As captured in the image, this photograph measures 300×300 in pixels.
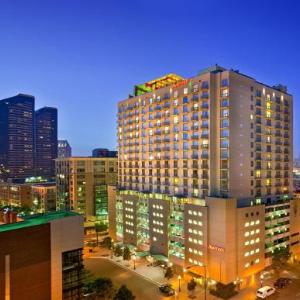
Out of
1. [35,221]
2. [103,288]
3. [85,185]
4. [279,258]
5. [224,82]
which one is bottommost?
[279,258]

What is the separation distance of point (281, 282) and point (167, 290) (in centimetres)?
2832

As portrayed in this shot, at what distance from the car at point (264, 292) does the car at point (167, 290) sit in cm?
1896

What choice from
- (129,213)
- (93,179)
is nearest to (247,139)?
(129,213)

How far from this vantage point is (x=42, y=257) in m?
42.4

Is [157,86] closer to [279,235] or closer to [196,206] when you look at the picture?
[196,206]

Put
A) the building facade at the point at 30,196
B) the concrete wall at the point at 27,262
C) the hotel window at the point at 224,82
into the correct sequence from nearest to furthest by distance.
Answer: the concrete wall at the point at 27,262, the hotel window at the point at 224,82, the building facade at the point at 30,196

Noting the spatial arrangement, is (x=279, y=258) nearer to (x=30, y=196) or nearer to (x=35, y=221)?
(x=35, y=221)

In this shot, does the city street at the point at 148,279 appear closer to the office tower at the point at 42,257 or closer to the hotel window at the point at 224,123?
the office tower at the point at 42,257

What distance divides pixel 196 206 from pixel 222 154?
51.9 feet

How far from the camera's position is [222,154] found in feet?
252

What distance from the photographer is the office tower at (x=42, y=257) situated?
39375 millimetres

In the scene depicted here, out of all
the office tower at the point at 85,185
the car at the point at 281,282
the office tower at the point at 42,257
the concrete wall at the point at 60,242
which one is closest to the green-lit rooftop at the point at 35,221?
the office tower at the point at 42,257

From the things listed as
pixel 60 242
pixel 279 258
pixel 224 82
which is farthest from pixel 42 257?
pixel 279 258

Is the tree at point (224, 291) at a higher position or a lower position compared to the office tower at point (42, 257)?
lower
